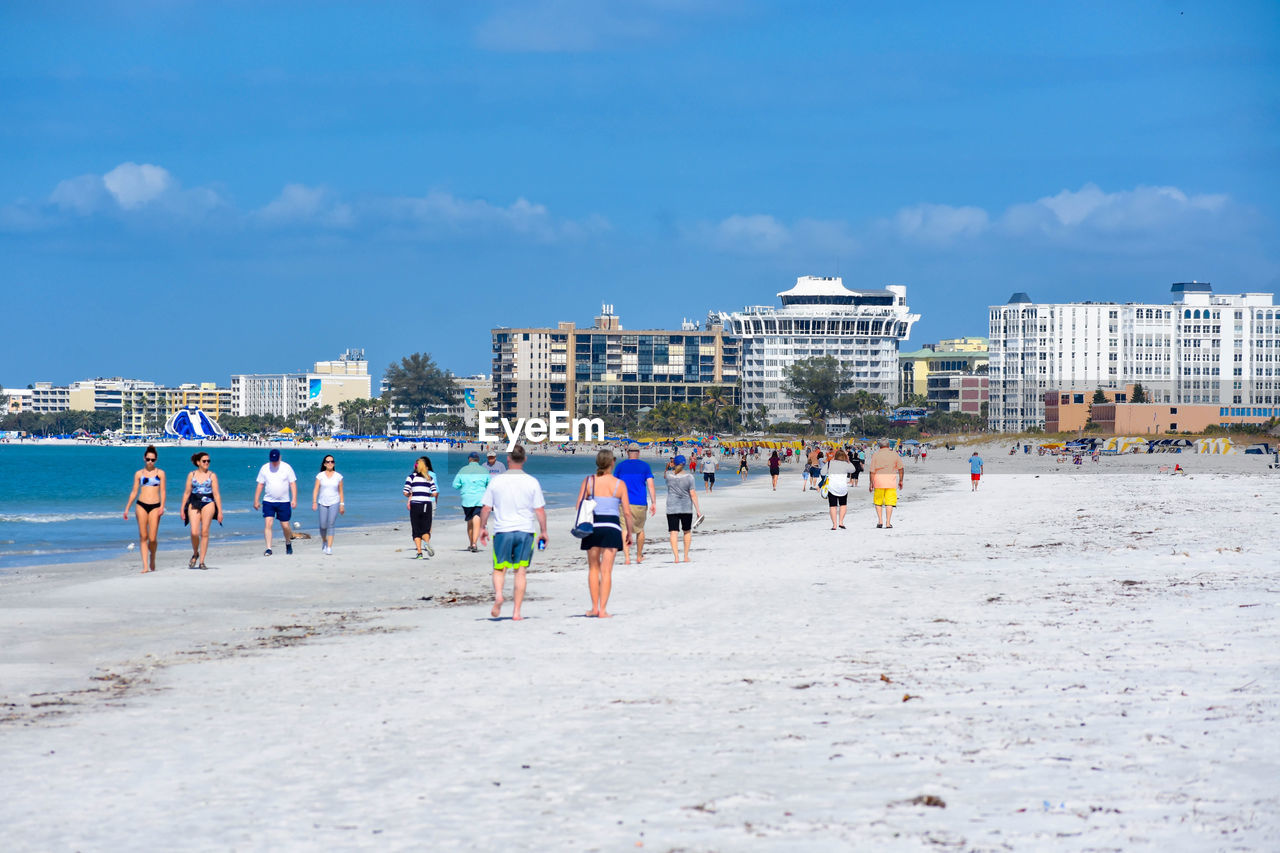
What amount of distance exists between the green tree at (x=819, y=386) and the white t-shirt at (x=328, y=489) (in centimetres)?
17478

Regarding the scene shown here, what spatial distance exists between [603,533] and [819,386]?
18328 centimetres

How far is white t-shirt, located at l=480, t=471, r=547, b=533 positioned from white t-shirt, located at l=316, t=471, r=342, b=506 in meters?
8.23

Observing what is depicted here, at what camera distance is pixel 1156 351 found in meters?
178

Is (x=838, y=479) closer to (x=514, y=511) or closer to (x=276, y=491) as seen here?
(x=276, y=491)

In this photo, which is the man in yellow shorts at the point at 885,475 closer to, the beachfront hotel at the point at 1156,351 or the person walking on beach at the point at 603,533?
the person walking on beach at the point at 603,533

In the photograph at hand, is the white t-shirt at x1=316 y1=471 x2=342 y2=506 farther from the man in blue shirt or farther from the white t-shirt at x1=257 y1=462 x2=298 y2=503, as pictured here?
the man in blue shirt

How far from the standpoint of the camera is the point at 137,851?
5496 millimetres

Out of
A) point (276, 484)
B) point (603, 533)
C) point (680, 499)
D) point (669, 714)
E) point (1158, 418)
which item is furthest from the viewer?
point (1158, 418)

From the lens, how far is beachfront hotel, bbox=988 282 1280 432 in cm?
17575

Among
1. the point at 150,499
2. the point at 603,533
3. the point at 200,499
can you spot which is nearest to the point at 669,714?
the point at 603,533

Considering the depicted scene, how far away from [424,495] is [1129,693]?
13.6 metres

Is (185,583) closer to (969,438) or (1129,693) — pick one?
(1129,693)

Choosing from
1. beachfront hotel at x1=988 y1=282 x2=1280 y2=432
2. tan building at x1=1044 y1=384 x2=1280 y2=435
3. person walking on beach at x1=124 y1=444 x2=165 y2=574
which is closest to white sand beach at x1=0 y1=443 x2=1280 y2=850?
person walking on beach at x1=124 y1=444 x2=165 y2=574

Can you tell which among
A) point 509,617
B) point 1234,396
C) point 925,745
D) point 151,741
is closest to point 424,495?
point 509,617
